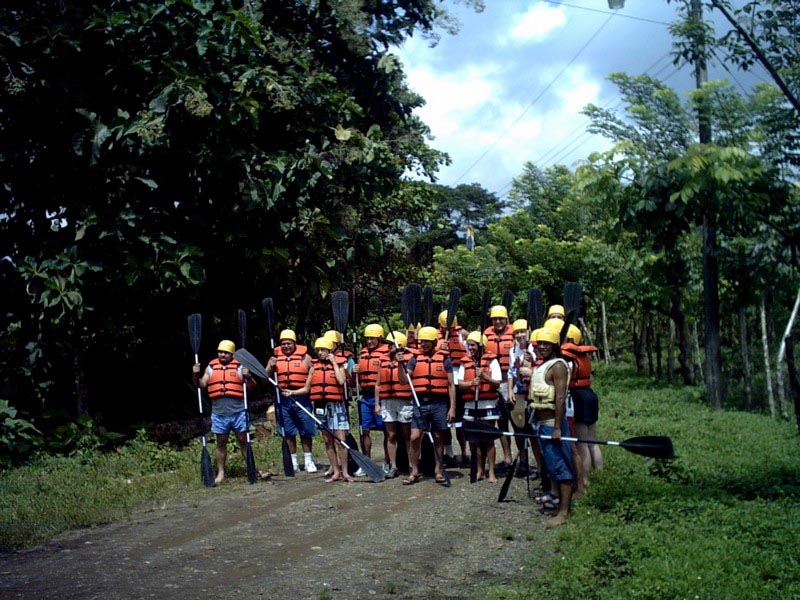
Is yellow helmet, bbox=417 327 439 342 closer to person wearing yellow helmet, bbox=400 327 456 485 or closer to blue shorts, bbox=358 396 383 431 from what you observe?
person wearing yellow helmet, bbox=400 327 456 485

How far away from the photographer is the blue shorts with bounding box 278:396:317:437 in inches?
478

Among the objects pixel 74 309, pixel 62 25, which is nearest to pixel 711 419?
pixel 74 309

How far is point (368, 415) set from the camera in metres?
12.3

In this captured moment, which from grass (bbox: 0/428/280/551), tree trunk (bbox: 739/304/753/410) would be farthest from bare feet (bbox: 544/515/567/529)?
tree trunk (bbox: 739/304/753/410)

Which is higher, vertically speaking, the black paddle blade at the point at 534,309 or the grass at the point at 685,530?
the black paddle blade at the point at 534,309

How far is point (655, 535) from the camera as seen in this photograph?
25.0 ft

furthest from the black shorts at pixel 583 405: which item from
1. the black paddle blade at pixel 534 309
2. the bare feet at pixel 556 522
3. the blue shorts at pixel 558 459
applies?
the black paddle blade at pixel 534 309

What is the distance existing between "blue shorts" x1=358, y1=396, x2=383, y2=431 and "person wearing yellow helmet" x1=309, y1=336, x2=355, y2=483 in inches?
13.3

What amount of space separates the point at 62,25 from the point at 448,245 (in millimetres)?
27012

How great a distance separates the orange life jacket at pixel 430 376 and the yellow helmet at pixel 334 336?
144 centimetres

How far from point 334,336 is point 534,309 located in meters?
2.58

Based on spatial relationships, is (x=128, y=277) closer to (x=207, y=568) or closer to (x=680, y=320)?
(x=207, y=568)

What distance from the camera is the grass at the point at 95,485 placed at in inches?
393

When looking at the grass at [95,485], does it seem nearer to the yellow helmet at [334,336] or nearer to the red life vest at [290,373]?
the red life vest at [290,373]
